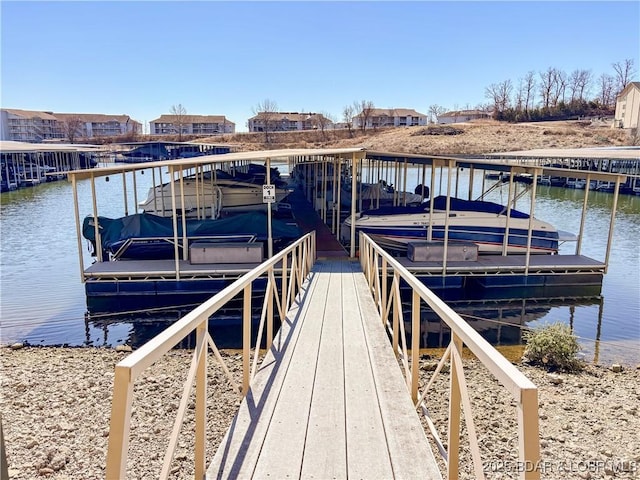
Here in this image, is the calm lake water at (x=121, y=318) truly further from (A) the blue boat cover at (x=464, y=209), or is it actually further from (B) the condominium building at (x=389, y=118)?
(B) the condominium building at (x=389, y=118)

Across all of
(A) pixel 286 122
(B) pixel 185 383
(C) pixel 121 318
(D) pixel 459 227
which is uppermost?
(A) pixel 286 122

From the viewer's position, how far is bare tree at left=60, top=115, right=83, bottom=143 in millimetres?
97438

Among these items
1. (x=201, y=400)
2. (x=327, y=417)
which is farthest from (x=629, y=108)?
(x=201, y=400)

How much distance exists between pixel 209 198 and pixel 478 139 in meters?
55.8

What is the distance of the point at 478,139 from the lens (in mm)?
65062

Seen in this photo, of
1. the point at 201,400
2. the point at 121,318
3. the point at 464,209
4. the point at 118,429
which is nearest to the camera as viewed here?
the point at 118,429

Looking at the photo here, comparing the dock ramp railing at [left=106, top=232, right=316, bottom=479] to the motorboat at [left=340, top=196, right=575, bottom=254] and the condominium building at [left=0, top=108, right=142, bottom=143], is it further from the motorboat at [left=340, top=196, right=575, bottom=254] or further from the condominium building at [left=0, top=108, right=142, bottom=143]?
the condominium building at [left=0, top=108, right=142, bottom=143]

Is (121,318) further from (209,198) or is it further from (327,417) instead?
(327,417)

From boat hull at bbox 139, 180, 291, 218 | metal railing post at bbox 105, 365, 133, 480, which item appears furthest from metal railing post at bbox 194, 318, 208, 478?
boat hull at bbox 139, 180, 291, 218

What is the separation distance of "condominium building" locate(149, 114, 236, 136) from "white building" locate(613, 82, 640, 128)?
2822 inches

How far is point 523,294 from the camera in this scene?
11391 mm

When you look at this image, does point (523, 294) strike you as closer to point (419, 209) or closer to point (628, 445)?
point (419, 209)

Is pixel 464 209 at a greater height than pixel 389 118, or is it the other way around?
pixel 389 118

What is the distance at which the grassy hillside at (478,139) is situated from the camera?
5931 centimetres
